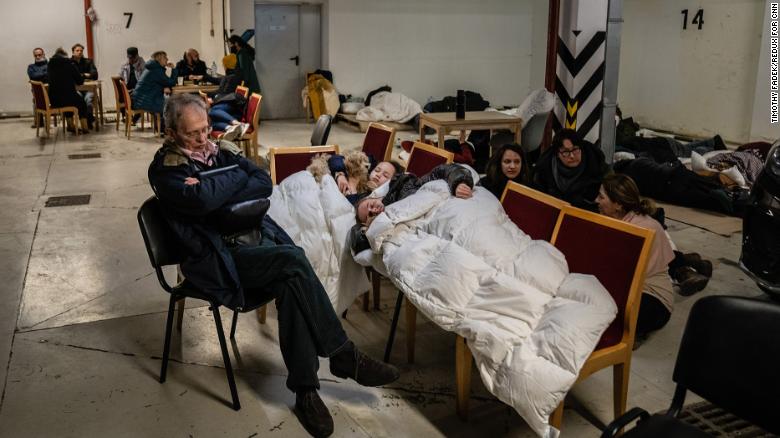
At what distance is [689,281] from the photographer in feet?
14.8

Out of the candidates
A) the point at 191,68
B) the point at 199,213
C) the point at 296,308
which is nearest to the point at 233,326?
→ the point at 296,308

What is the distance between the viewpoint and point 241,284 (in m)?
3.25

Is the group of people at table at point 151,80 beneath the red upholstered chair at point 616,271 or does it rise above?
above

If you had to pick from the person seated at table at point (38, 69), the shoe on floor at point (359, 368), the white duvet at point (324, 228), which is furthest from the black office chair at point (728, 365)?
the person seated at table at point (38, 69)

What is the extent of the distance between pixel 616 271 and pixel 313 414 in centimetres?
136

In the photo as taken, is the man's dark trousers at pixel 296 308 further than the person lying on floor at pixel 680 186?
No

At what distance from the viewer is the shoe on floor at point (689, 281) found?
4.49 meters

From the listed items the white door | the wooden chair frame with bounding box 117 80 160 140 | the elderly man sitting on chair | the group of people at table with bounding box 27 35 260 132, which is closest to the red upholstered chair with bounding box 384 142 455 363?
the elderly man sitting on chair

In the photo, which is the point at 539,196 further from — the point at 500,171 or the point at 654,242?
the point at 500,171

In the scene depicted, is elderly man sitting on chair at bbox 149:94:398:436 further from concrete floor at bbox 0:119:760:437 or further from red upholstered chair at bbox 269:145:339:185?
red upholstered chair at bbox 269:145:339:185

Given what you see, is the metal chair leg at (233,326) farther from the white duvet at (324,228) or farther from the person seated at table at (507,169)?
the person seated at table at (507,169)

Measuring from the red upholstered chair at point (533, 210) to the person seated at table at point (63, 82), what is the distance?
337 inches

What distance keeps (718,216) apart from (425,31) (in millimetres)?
7344

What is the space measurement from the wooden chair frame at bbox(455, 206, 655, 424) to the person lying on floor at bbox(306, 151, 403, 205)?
4.99 feet
